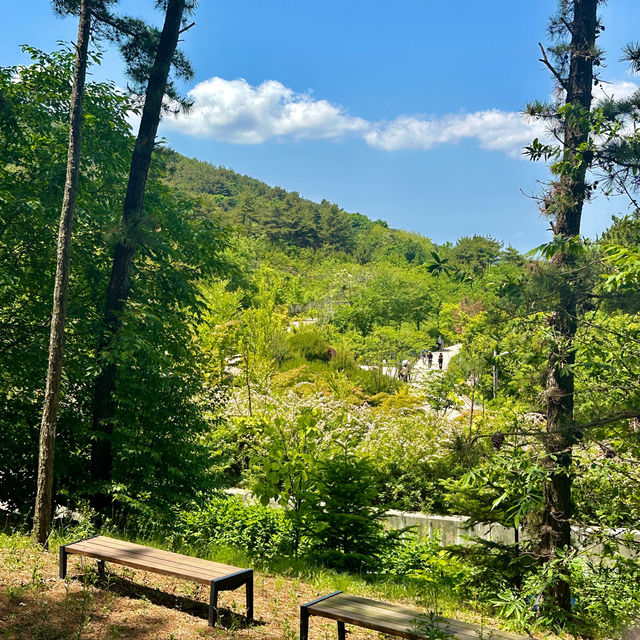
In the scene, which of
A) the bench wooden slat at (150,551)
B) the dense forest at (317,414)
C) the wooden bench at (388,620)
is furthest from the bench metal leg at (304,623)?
the dense forest at (317,414)

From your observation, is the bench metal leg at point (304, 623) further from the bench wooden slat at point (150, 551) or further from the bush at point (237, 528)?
the bush at point (237, 528)

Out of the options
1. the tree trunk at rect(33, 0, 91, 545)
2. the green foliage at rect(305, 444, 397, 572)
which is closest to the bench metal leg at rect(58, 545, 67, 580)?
the tree trunk at rect(33, 0, 91, 545)

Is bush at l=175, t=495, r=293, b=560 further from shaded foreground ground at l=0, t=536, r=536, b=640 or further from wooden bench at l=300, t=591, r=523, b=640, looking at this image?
wooden bench at l=300, t=591, r=523, b=640

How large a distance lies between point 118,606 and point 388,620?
208 cm

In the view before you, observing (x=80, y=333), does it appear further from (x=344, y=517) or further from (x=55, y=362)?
(x=344, y=517)

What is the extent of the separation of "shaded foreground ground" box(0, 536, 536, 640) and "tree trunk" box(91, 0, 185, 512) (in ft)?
8.55

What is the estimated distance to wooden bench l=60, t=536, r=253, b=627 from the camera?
4.24 metres

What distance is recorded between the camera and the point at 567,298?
6254 mm

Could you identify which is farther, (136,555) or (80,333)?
(80,333)

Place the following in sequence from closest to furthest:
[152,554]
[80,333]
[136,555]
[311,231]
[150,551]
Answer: [136,555]
[152,554]
[150,551]
[80,333]
[311,231]

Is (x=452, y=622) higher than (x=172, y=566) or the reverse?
the reverse

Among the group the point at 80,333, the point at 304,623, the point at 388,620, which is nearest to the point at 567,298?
the point at 388,620

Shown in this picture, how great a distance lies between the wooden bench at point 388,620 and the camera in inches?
144

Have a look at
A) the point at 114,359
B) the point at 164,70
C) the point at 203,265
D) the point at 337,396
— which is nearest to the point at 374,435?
the point at 337,396
